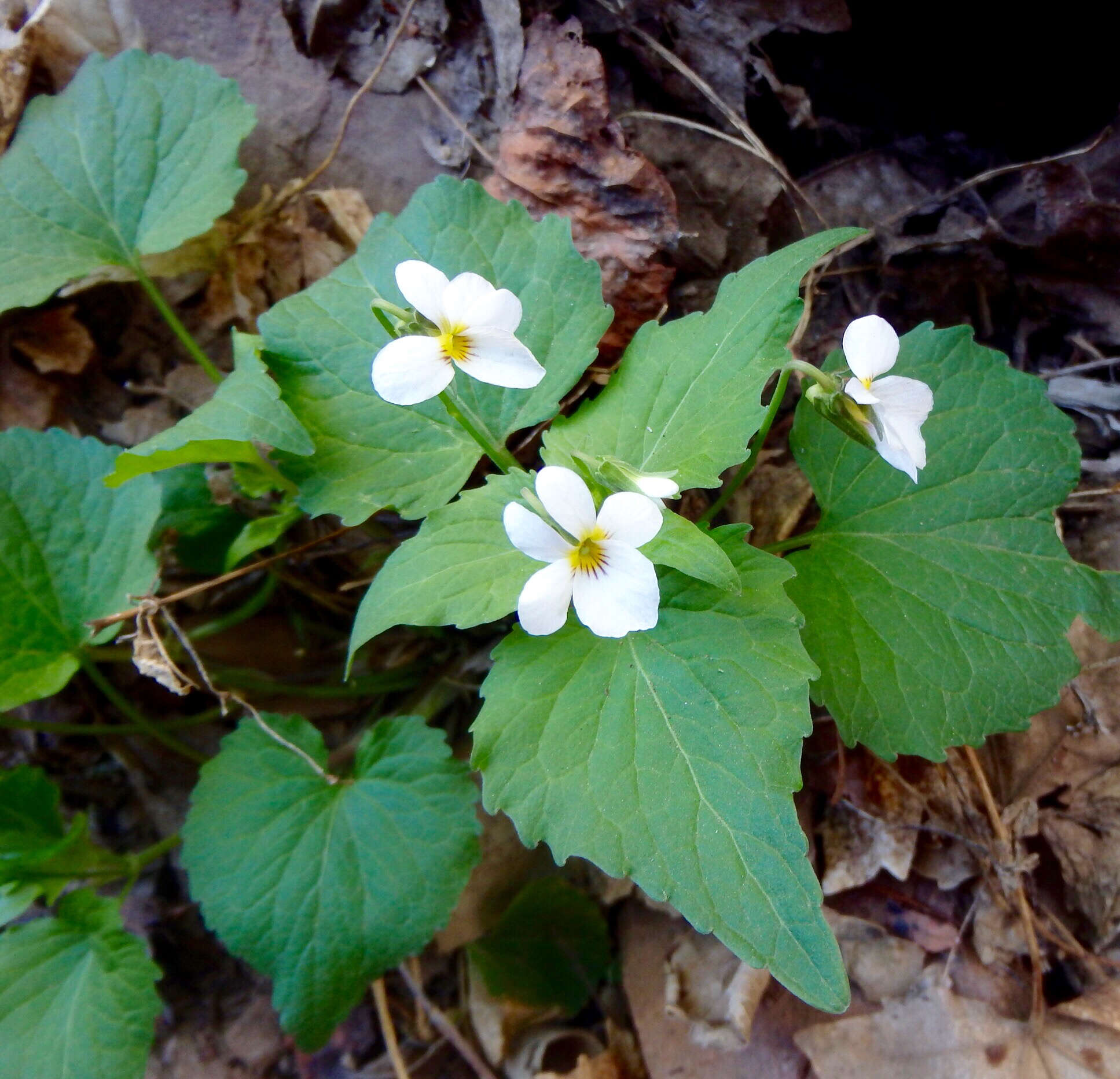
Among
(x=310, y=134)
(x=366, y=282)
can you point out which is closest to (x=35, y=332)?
(x=310, y=134)

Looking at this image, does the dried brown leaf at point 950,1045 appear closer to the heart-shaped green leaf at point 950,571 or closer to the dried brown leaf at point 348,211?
the heart-shaped green leaf at point 950,571

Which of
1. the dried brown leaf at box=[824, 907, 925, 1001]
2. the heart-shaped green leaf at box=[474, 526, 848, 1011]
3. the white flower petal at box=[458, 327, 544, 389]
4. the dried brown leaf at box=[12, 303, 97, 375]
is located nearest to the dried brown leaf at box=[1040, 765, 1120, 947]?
the dried brown leaf at box=[824, 907, 925, 1001]

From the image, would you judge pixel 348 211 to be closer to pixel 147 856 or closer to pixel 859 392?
pixel 859 392

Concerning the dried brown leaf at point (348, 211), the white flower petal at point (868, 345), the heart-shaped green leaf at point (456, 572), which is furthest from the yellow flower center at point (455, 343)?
the dried brown leaf at point (348, 211)

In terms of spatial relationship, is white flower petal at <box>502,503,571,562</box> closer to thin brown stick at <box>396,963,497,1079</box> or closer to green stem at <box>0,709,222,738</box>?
green stem at <box>0,709,222,738</box>

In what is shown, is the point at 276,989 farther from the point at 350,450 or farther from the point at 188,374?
the point at 188,374

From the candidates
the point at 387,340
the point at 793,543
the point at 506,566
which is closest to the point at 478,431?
the point at 387,340
